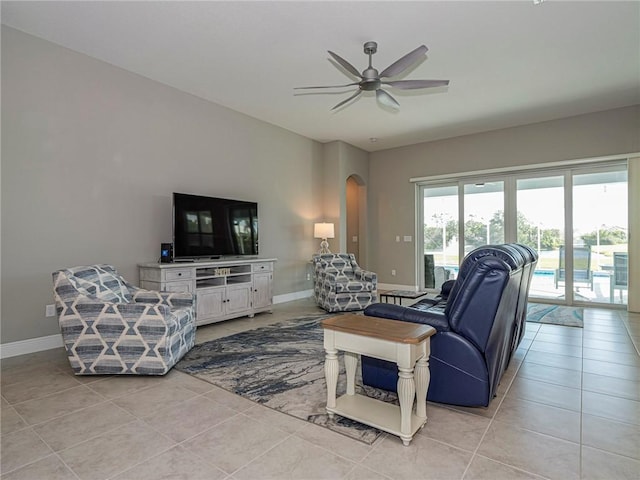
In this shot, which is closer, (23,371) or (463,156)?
(23,371)

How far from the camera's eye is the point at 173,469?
5.54 feet

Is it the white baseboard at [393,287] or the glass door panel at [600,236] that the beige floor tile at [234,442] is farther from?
the glass door panel at [600,236]

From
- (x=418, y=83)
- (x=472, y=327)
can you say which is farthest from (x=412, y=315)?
(x=418, y=83)

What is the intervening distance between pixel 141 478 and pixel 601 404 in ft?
9.13

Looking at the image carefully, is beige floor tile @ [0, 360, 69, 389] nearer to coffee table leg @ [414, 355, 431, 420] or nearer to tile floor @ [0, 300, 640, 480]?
tile floor @ [0, 300, 640, 480]

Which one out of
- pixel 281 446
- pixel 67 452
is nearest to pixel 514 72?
pixel 281 446

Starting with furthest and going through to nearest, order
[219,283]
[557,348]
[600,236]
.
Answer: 1. [600,236]
2. [219,283]
3. [557,348]

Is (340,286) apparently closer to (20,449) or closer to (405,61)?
(405,61)

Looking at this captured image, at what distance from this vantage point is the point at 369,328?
199 centimetres

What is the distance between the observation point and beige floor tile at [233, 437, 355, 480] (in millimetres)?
1632

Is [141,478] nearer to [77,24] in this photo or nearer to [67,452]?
[67,452]

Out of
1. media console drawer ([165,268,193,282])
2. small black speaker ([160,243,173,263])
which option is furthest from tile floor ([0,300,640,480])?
small black speaker ([160,243,173,263])

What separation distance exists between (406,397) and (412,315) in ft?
1.90

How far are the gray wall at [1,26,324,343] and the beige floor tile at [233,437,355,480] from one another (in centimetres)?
304
